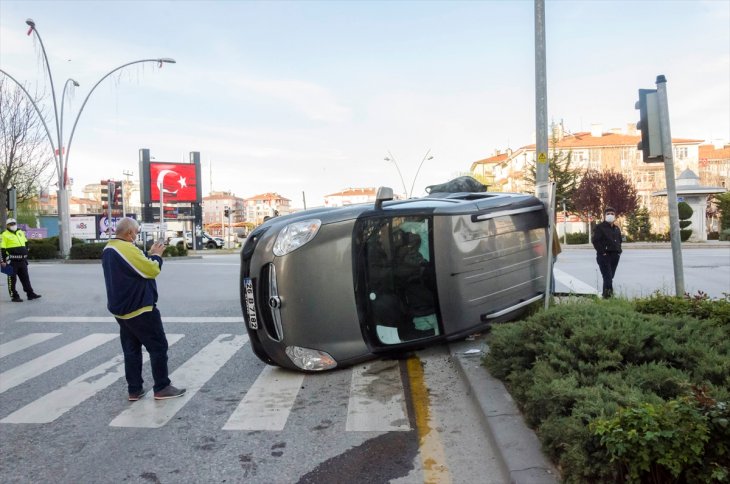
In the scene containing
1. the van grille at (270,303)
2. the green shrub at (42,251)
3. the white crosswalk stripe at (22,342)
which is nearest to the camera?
the van grille at (270,303)

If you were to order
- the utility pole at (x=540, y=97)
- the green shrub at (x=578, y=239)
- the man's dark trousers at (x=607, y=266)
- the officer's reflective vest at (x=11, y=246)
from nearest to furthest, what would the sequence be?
the utility pole at (x=540, y=97)
the man's dark trousers at (x=607, y=266)
the officer's reflective vest at (x=11, y=246)
the green shrub at (x=578, y=239)

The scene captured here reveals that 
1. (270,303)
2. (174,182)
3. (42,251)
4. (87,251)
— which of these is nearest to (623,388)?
(270,303)

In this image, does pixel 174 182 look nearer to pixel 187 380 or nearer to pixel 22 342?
pixel 22 342

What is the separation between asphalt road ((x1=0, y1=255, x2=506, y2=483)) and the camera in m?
3.62

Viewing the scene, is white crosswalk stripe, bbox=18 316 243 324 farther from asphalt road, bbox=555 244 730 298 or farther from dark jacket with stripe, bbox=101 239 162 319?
asphalt road, bbox=555 244 730 298

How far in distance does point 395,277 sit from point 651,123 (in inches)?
132

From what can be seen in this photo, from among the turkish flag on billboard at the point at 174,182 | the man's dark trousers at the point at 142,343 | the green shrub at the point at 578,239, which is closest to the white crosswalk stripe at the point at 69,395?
the man's dark trousers at the point at 142,343

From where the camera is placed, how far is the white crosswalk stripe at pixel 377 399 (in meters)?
4.38

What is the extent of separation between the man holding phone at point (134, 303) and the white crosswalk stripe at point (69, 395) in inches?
21.4

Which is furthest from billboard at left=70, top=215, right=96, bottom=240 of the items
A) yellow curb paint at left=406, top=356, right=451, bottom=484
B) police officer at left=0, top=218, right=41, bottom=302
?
yellow curb paint at left=406, top=356, right=451, bottom=484

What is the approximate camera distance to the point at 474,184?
9.41m

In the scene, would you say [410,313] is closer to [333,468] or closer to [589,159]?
[333,468]

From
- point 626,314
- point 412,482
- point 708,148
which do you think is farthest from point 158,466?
point 708,148

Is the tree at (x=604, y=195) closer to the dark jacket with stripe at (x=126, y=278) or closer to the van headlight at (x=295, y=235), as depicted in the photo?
the van headlight at (x=295, y=235)
